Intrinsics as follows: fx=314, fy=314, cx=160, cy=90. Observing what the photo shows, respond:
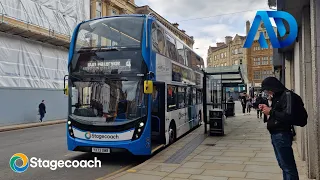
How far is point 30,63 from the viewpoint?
77.0 feet

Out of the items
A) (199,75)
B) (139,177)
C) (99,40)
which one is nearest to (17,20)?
(199,75)

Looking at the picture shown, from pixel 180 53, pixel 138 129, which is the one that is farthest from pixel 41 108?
Answer: pixel 138 129

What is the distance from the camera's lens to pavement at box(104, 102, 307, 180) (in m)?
6.64

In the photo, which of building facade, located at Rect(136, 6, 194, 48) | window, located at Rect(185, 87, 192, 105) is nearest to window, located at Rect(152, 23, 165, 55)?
window, located at Rect(185, 87, 192, 105)

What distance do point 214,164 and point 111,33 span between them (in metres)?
4.61

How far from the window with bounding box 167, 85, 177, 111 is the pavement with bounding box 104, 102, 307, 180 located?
136cm

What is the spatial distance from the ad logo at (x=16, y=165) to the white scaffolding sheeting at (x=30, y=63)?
43.1 feet

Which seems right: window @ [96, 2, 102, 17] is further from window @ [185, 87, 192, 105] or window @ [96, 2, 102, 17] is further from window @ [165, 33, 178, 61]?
window @ [165, 33, 178, 61]

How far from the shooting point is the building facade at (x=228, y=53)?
84.8 metres

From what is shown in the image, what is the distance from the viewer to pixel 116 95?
8539mm

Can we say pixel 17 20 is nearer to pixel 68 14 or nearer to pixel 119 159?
pixel 68 14

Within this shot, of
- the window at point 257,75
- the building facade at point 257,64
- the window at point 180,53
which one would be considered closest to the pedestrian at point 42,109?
the window at point 180,53

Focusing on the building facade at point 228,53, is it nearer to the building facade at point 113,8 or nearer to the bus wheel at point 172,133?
the building facade at point 113,8

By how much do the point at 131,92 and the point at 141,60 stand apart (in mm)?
909
